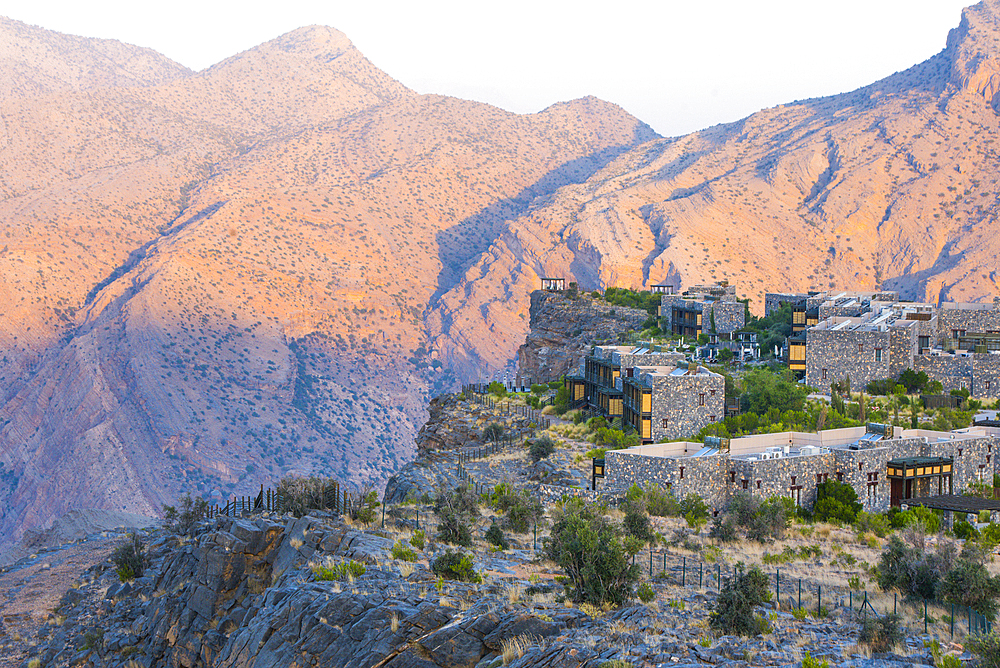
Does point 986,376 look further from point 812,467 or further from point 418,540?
point 418,540

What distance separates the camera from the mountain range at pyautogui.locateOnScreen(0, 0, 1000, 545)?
341 ft

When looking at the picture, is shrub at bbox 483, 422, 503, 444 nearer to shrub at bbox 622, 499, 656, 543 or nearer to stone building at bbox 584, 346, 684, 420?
stone building at bbox 584, 346, 684, 420

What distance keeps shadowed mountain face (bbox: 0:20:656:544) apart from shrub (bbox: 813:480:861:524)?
2865 inches

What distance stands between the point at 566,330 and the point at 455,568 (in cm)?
5809

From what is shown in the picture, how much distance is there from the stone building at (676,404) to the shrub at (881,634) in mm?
25551

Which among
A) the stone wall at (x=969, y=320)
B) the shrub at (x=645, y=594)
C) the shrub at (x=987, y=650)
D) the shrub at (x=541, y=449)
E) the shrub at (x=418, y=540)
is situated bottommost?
the shrub at (x=541, y=449)

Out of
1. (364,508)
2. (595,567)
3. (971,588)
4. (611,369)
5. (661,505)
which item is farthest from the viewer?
(611,369)

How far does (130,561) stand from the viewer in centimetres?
3562

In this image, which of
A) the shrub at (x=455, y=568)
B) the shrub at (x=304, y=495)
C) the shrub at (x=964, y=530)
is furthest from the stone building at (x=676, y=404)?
the shrub at (x=455, y=568)

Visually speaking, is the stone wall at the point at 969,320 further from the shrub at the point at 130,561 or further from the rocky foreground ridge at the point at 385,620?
the shrub at the point at 130,561

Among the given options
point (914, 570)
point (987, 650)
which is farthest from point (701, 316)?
point (987, 650)

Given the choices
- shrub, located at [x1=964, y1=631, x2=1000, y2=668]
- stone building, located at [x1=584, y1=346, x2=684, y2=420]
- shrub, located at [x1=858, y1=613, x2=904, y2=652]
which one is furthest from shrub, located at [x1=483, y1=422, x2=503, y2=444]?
shrub, located at [x1=964, y1=631, x2=1000, y2=668]

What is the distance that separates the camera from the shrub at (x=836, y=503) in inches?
1187

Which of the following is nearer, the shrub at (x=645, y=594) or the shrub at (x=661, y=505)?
the shrub at (x=645, y=594)
